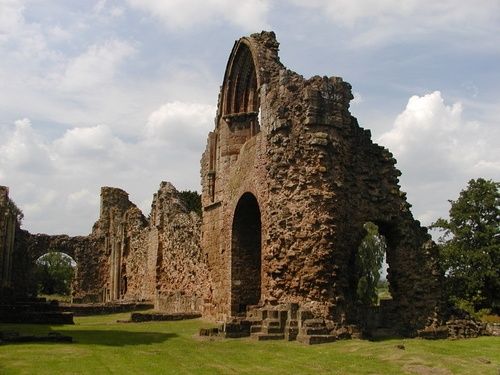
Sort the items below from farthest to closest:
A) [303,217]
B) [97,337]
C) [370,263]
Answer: [370,263] → [303,217] → [97,337]

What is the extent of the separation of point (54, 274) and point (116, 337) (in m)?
56.2

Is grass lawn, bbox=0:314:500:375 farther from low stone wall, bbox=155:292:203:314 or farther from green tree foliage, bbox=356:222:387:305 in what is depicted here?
green tree foliage, bbox=356:222:387:305

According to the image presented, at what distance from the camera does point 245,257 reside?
1869 centimetres

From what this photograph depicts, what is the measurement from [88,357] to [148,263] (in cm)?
2182

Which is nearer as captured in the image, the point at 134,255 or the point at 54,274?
the point at 134,255

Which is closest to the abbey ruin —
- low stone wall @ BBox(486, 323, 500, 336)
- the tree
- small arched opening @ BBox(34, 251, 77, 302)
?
low stone wall @ BBox(486, 323, 500, 336)

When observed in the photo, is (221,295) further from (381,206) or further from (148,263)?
(148,263)

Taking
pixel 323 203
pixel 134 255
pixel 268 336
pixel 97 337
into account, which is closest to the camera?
pixel 268 336

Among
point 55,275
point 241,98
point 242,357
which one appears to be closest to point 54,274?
point 55,275

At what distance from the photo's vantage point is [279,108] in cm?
1496

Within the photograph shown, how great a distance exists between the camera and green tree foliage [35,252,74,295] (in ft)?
205

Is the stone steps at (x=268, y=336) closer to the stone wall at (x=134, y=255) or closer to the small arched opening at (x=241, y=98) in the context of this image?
the stone wall at (x=134, y=255)

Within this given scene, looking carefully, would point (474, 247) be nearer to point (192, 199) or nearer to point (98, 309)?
point (98, 309)

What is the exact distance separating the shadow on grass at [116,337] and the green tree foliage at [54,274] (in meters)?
47.9
